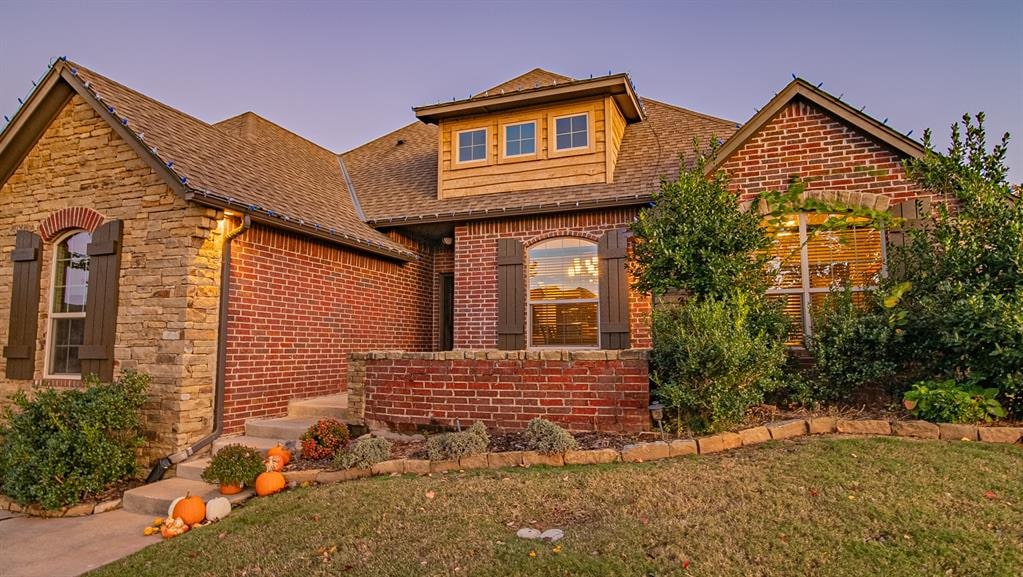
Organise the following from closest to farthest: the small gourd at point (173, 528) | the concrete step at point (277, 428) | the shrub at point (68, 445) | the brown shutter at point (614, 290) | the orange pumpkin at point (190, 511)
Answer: the small gourd at point (173, 528), the orange pumpkin at point (190, 511), the shrub at point (68, 445), the concrete step at point (277, 428), the brown shutter at point (614, 290)

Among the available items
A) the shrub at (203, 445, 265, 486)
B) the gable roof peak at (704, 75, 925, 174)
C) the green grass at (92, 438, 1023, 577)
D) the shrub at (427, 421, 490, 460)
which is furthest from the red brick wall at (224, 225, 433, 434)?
the gable roof peak at (704, 75, 925, 174)

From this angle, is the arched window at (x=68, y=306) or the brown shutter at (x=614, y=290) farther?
the brown shutter at (x=614, y=290)

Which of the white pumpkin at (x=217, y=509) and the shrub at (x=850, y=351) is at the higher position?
the shrub at (x=850, y=351)

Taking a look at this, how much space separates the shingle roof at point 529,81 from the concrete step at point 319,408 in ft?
21.3

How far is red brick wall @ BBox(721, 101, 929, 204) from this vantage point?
24.0 ft

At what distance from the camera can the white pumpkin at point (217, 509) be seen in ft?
15.7

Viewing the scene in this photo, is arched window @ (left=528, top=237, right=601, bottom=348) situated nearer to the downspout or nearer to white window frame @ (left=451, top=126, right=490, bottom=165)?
white window frame @ (left=451, top=126, right=490, bottom=165)

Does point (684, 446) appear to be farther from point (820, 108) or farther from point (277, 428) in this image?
point (820, 108)

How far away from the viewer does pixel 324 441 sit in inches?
226

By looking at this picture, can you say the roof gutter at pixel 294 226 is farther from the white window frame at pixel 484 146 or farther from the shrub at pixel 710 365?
the shrub at pixel 710 365

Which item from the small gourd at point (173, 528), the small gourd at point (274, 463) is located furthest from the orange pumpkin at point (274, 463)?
the small gourd at point (173, 528)

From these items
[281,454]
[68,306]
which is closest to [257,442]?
[281,454]

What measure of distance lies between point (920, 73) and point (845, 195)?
20.0 feet

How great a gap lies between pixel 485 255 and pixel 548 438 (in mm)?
4844
